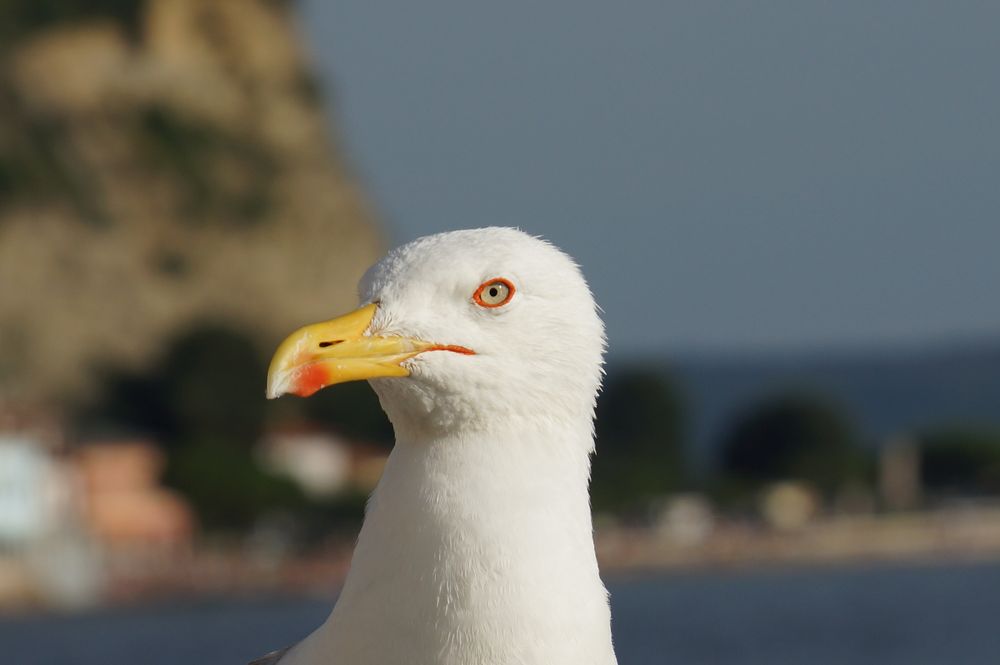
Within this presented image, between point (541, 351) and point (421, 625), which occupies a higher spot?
point (541, 351)

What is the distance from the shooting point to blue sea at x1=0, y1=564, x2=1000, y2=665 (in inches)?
2729

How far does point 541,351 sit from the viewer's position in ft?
16.4

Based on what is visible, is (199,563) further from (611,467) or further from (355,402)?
(611,467)

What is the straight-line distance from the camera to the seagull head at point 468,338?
4.85 metres

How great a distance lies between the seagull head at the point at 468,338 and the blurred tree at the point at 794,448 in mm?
117653

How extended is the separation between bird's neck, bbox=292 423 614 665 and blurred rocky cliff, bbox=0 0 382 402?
80648mm

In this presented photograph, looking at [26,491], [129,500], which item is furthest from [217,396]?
[26,491]

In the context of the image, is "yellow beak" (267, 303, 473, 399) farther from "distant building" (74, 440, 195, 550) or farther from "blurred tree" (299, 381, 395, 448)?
"blurred tree" (299, 381, 395, 448)

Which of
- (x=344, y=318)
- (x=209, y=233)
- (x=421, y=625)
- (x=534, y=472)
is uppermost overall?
(x=209, y=233)

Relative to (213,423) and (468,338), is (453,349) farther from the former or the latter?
(213,423)

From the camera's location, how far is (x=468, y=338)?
493 cm

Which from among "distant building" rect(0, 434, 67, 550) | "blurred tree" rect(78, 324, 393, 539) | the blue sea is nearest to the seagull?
the blue sea

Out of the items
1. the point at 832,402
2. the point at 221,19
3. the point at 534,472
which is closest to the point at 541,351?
the point at 534,472

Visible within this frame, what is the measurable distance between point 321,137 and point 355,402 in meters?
14.2
